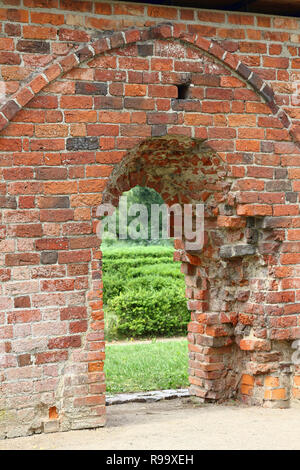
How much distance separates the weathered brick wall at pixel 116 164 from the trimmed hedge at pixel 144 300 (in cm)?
579

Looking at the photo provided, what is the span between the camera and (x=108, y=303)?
38.2 feet

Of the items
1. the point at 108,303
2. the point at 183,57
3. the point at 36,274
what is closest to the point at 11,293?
the point at 36,274

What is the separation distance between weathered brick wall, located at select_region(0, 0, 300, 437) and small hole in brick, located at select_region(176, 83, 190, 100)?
46 millimetres

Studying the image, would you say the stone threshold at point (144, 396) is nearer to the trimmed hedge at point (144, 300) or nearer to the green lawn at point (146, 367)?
the green lawn at point (146, 367)

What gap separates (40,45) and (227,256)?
2358 millimetres

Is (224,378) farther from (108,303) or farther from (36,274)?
(108,303)

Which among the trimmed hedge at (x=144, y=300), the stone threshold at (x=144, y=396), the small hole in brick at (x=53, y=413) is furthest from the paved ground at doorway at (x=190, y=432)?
the trimmed hedge at (x=144, y=300)

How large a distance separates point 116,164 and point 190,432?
2.12m

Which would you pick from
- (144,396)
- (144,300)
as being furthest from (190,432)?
(144,300)

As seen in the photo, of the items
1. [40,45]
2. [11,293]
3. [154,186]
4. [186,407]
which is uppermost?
[40,45]

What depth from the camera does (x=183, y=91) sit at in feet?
15.9

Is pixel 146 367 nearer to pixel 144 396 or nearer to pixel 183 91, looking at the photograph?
pixel 144 396

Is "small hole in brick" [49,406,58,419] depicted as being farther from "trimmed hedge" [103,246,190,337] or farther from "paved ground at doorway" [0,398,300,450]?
"trimmed hedge" [103,246,190,337]
